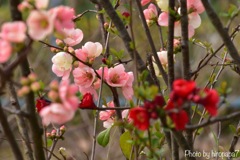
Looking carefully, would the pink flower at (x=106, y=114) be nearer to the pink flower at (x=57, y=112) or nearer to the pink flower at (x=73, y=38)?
the pink flower at (x=73, y=38)

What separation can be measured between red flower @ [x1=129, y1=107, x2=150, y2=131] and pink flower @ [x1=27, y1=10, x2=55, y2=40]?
205 mm

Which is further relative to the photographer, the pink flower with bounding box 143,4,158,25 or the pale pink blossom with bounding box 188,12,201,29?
the pink flower with bounding box 143,4,158,25

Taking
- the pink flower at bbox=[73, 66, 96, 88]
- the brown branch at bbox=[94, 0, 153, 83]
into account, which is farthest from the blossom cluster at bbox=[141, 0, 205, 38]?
the pink flower at bbox=[73, 66, 96, 88]

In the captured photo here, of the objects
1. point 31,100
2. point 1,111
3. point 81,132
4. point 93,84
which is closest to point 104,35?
point 93,84

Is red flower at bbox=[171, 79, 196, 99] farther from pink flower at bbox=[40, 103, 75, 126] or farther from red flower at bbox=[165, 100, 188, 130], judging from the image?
pink flower at bbox=[40, 103, 75, 126]

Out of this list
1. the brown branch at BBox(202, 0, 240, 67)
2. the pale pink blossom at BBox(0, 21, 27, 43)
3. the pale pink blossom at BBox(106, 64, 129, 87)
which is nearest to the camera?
the pale pink blossom at BBox(0, 21, 27, 43)

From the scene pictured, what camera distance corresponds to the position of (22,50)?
86 cm

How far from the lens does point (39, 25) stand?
0.80 metres

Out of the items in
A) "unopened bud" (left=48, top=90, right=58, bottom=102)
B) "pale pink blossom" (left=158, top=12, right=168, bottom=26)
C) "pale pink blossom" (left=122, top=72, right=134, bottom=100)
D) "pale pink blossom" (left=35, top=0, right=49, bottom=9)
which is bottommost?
"pale pink blossom" (left=122, top=72, right=134, bottom=100)

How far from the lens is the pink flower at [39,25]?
0.80 metres

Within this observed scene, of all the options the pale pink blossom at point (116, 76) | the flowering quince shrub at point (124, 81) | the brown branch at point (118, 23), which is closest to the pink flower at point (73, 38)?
the flowering quince shrub at point (124, 81)

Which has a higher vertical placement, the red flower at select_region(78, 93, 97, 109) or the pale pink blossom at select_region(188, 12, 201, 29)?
the pale pink blossom at select_region(188, 12, 201, 29)

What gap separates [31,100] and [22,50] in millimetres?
136

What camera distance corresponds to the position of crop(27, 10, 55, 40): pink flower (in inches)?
31.3
